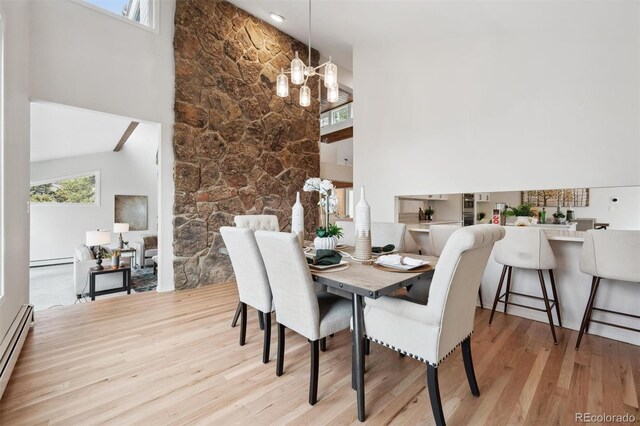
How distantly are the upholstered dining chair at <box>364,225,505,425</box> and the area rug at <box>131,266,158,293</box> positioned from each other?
503 cm

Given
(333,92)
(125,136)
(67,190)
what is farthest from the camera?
(67,190)

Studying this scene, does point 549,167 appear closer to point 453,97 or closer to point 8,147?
point 453,97

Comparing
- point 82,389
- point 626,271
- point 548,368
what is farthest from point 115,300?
point 626,271

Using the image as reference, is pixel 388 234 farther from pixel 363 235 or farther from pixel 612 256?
pixel 612 256

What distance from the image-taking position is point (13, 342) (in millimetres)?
1937

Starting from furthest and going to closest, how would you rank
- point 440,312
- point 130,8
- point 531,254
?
point 130,8
point 531,254
point 440,312

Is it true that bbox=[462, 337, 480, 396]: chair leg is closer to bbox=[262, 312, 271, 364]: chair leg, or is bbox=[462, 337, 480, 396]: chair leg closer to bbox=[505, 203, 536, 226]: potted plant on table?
bbox=[262, 312, 271, 364]: chair leg

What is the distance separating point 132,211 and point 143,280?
3.58 metres

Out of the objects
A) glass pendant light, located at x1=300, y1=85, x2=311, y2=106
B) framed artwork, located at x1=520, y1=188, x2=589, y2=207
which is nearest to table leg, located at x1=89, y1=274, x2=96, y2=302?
glass pendant light, located at x1=300, y1=85, x2=311, y2=106

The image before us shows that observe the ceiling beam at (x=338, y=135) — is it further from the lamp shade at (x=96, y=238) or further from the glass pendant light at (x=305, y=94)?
the lamp shade at (x=96, y=238)

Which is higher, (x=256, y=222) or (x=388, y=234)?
(x=256, y=222)

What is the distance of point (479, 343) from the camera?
87.5 inches

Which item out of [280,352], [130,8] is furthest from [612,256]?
[130,8]

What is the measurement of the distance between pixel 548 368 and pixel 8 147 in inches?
160
